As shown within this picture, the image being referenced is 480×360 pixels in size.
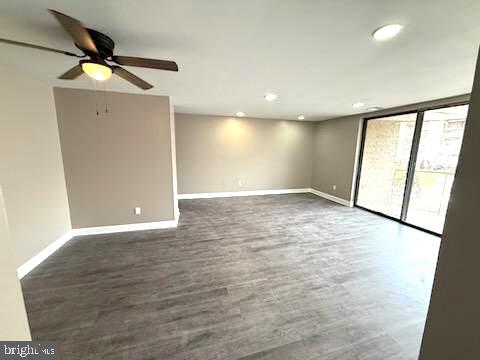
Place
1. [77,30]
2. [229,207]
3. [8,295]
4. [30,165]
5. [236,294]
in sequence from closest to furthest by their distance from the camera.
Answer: [8,295]
[77,30]
[236,294]
[30,165]
[229,207]

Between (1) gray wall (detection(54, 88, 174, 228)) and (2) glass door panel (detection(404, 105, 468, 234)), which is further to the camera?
(2) glass door panel (detection(404, 105, 468, 234))

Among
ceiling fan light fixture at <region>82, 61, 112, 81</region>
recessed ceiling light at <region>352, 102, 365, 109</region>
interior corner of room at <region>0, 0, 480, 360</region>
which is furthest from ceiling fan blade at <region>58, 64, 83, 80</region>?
recessed ceiling light at <region>352, 102, 365, 109</region>

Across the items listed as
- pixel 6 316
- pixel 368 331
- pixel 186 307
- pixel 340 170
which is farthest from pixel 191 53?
pixel 340 170

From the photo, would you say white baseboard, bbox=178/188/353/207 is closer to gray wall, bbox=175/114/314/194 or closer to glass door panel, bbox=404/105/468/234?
gray wall, bbox=175/114/314/194

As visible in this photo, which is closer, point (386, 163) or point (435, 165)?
point (435, 165)

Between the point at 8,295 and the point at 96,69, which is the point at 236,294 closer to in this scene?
the point at 8,295

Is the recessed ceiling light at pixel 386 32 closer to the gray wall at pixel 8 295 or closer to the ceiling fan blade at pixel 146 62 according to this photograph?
the ceiling fan blade at pixel 146 62

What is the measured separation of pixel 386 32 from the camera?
4.77ft

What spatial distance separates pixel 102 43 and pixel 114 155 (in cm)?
216

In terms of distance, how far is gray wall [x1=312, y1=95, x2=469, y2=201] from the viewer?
16.5ft

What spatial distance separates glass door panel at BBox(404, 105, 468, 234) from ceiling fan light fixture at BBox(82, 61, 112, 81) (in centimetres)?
505

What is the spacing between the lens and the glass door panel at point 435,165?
134 inches

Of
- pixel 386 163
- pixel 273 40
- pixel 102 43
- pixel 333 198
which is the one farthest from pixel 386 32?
pixel 333 198

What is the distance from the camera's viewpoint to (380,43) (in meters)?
1.62
